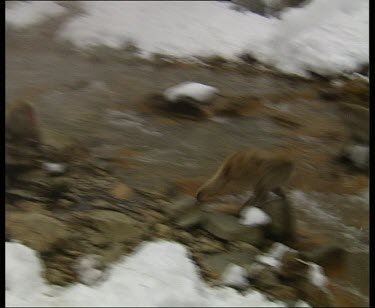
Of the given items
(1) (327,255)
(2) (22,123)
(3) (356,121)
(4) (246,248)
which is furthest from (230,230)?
(2) (22,123)

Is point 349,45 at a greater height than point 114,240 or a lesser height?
greater

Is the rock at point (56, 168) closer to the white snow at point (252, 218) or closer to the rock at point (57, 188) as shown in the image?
the rock at point (57, 188)

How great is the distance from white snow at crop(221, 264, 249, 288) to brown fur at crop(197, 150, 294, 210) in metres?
0.11

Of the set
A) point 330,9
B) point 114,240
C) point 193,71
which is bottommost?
point 114,240

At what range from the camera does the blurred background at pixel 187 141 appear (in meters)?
0.88

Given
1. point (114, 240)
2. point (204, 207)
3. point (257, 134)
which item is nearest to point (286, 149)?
point (257, 134)

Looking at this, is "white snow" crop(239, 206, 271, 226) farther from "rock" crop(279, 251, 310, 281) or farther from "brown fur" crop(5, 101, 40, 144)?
"brown fur" crop(5, 101, 40, 144)

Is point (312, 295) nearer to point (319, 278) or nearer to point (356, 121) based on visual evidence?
point (319, 278)

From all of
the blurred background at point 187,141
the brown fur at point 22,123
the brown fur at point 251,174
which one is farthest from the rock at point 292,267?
the brown fur at point 22,123

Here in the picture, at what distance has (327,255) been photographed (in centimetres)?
89

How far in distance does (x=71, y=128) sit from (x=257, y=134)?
32 cm

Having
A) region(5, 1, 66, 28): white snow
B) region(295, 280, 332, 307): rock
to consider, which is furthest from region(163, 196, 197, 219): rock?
A: region(5, 1, 66, 28): white snow

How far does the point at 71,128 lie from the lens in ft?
2.99
